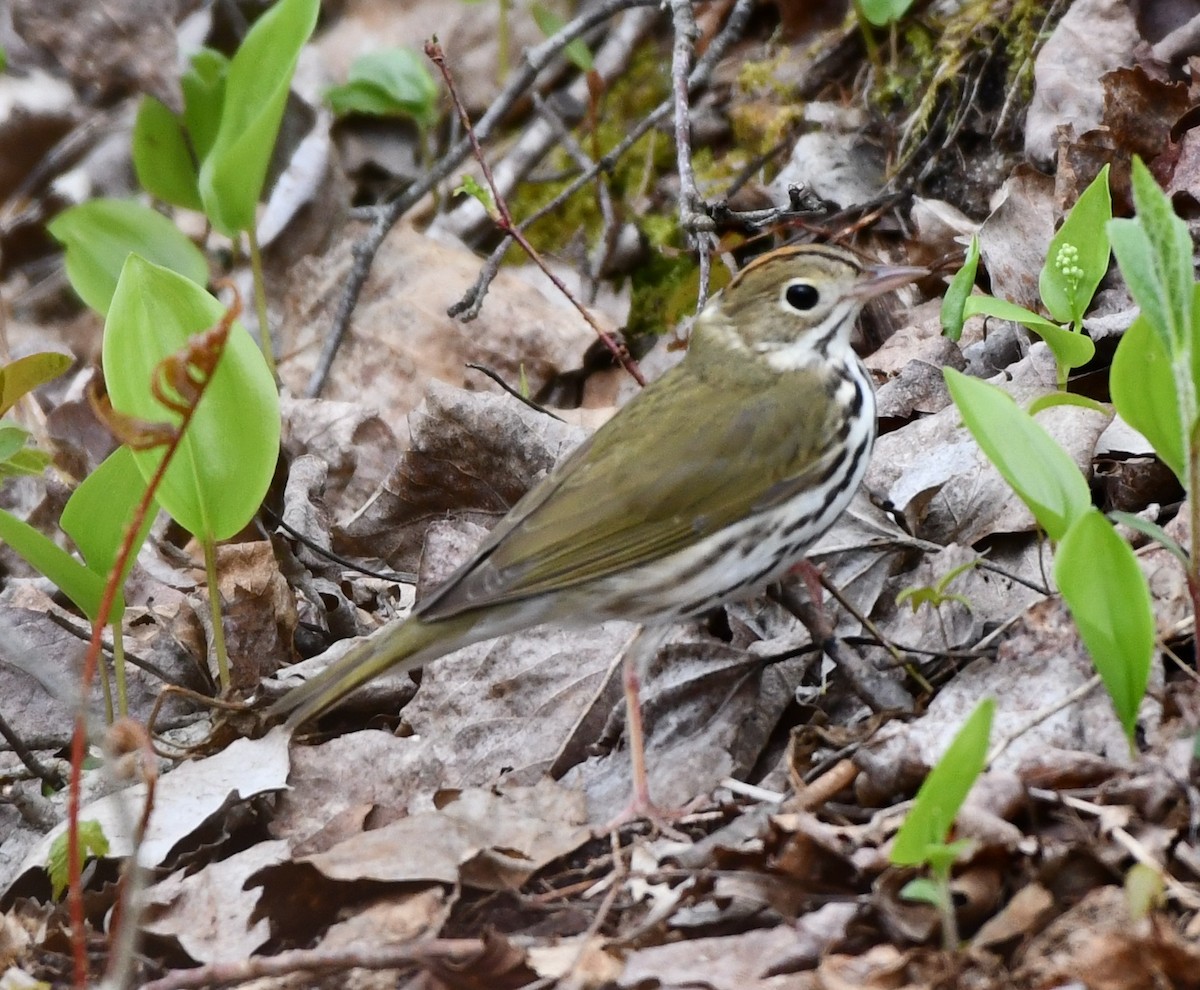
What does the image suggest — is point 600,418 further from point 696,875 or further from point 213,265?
point 213,265

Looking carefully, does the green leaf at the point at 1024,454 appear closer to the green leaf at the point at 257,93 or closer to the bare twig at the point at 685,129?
the bare twig at the point at 685,129

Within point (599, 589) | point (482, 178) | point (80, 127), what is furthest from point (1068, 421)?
point (80, 127)

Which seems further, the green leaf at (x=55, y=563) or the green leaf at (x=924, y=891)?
the green leaf at (x=55, y=563)

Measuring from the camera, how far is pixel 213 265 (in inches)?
271

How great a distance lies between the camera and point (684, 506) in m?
3.37

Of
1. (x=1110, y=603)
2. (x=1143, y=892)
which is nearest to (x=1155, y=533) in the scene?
(x=1110, y=603)

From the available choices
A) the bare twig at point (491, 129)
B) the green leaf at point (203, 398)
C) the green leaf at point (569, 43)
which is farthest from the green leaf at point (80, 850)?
the green leaf at point (569, 43)

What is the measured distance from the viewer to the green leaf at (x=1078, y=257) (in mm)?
3506

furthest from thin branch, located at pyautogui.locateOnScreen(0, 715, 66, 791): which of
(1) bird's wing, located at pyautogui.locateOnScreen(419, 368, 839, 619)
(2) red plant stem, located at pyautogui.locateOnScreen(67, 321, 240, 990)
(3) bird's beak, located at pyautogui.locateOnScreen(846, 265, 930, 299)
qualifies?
(3) bird's beak, located at pyautogui.locateOnScreen(846, 265, 930, 299)

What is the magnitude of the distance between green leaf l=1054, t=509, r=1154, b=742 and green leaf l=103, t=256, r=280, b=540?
1898 mm

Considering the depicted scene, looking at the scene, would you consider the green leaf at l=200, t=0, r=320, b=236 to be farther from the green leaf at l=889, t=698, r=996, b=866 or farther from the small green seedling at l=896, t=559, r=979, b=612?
the green leaf at l=889, t=698, r=996, b=866

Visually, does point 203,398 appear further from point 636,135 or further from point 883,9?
point 883,9

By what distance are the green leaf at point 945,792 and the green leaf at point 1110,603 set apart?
0.35 m

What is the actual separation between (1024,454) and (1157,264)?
1.42 feet
